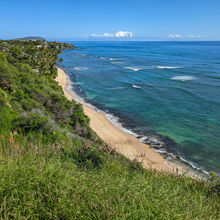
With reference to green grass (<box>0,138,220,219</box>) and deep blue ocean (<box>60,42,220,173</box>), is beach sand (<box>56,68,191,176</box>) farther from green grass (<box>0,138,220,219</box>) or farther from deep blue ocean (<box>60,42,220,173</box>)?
green grass (<box>0,138,220,219</box>)

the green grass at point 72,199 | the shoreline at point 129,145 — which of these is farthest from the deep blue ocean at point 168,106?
the green grass at point 72,199

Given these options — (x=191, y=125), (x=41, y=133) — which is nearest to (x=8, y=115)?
(x=41, y=133)

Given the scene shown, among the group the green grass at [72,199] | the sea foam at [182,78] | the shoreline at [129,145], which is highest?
the sea foam at [182,78]

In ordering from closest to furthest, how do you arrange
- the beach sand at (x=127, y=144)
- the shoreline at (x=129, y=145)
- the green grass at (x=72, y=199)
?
1. the green grass at (x=72, y=199)
2. the shoreline at (x=129, y=145)
3. the beach sand at (x=127, y=144)

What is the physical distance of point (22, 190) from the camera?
139 inches

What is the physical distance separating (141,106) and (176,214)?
2587cm

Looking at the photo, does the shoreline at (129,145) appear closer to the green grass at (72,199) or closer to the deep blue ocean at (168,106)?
the deep blue ocean at (168,106)

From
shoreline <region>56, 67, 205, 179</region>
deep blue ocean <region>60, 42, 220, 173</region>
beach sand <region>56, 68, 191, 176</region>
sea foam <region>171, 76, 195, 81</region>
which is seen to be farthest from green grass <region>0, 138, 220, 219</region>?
sea foam <region>171, 76, 195, 81</region>

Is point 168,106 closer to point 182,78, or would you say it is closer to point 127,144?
point 127,144

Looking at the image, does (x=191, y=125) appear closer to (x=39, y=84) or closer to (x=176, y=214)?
(x=39, y=84)

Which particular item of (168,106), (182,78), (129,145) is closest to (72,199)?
(129,145)

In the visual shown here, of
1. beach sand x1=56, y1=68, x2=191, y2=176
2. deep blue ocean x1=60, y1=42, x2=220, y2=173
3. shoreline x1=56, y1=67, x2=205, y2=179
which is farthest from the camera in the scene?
deep blue ocean x1=60, y1=42, x2=220, y2=173

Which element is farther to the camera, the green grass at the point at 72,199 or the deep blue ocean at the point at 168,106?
the deep blue ocean at the point at 168,106

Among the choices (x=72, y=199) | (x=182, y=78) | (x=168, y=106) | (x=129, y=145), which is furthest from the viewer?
(x=182, y=78)
